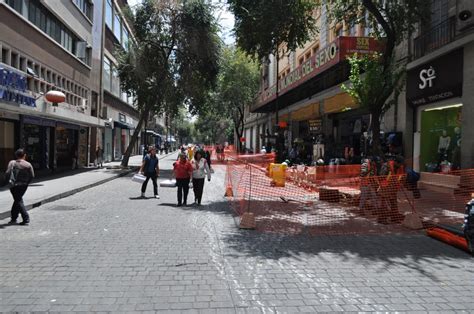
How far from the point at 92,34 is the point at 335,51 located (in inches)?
735

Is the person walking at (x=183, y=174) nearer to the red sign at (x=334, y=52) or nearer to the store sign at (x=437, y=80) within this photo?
the red sign at (x=334, y=52)

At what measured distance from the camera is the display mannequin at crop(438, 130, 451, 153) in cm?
1512

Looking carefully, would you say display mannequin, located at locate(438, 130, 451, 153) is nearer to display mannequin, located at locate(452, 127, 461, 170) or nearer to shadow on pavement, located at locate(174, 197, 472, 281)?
display mannequin, located at locate(452, 127, 461, 170)

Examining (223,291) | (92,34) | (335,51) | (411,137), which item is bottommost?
(223,291)

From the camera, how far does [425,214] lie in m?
11.2

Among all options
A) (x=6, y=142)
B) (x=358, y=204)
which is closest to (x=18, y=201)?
(x=358, y=204)

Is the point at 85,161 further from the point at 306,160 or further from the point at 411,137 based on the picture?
the point at 411,137

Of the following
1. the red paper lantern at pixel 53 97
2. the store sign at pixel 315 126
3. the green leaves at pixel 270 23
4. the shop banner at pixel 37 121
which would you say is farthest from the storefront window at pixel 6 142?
the store sign at pixel 315 126

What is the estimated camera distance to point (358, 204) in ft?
39.4

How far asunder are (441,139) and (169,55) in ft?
66.8

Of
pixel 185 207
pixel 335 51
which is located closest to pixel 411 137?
pixel 335 51

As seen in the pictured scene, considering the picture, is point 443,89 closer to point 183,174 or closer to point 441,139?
point 441,139

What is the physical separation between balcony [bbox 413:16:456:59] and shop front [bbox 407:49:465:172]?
0.48 metres

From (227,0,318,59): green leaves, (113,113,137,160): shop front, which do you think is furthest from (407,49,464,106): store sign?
(113,113,137,160): shop front
